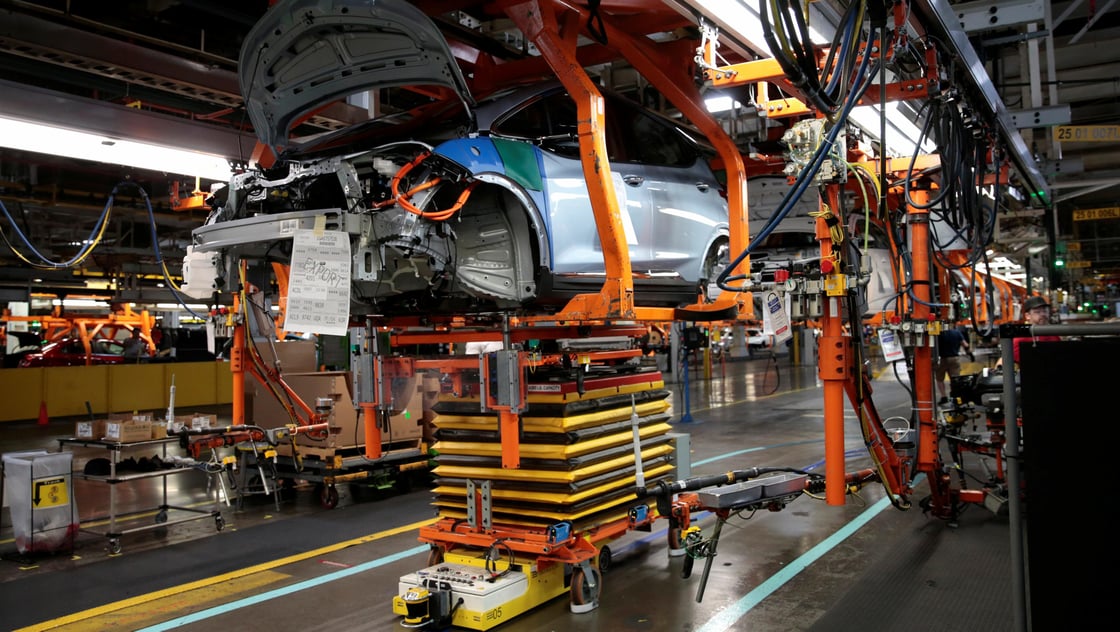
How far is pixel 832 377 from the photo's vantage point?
13.5 ft

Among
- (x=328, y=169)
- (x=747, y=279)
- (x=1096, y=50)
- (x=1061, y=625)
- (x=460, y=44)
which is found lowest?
(x=1061, y=625)

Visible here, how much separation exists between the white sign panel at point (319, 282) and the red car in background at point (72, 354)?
15789 millimetres

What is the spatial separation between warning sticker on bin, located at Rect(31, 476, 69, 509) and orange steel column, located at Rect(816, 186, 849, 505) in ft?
17.1

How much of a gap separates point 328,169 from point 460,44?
1.68 m

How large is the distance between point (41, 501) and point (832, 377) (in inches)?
212

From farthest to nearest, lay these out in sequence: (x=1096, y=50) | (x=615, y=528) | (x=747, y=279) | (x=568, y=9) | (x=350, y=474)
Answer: (x=1096, y=50)
(x=350, y=474)
(x=615, y=528)
(x=747, y=279)
(x=568, y=9)

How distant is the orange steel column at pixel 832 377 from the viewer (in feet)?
13.2

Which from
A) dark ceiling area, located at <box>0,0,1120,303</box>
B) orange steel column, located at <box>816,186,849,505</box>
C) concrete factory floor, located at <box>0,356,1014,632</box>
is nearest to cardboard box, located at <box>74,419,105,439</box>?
concrete factory floor, located at <box>0,356,1014,632</box>

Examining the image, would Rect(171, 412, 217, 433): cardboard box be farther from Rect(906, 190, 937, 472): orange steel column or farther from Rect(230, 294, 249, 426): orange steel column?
Rect(906, 190, 937, 472): orange steel column

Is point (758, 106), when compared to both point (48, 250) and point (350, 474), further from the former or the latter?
point (48, 250)

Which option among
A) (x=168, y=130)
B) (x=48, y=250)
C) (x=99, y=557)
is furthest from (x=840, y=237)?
(x=48, y=250)

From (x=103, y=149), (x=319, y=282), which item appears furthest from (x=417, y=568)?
(x=103, y=149)

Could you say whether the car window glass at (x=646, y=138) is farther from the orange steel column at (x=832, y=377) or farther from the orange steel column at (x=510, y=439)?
the orange steel column at (x=510, y=439)

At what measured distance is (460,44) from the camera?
5.14 m
